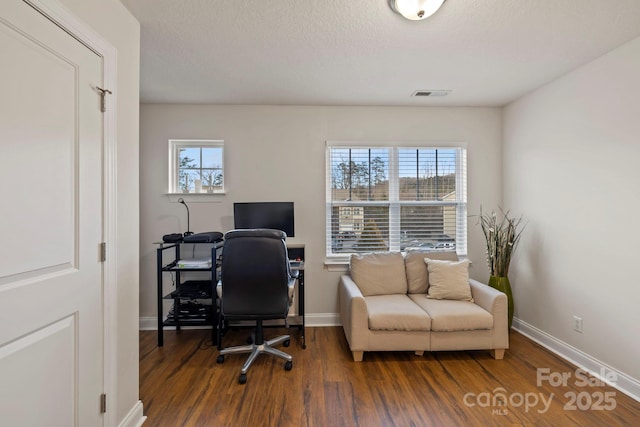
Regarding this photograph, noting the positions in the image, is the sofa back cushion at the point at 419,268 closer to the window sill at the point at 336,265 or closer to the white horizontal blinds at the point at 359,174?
the window sill at the point at 336,265

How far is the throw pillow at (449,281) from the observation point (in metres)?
2.80

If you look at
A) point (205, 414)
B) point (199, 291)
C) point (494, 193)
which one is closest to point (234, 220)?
point (199, 291)

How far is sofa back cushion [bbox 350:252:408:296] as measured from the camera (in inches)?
119

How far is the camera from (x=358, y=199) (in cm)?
342

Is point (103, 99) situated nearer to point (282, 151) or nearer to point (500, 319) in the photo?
point (282, 151)

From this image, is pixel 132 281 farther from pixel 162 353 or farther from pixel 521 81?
pixel 521 81

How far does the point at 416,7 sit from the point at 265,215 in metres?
2.25

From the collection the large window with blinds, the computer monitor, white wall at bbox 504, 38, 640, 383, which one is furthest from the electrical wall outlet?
the computer monitor

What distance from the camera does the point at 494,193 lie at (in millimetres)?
3463

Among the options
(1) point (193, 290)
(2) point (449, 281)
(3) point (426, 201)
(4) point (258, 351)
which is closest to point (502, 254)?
(2) point (449, 281)

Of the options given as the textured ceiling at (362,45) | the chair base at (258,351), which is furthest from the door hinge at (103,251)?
the textured ceiling at (362,45)

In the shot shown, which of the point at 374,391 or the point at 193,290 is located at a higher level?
the point at 193,290

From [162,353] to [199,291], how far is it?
63 centimetres

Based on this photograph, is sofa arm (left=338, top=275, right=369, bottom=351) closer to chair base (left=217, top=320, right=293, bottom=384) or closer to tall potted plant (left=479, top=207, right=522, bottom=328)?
chair base (left=217, top=320, right=293, bottom=384)
